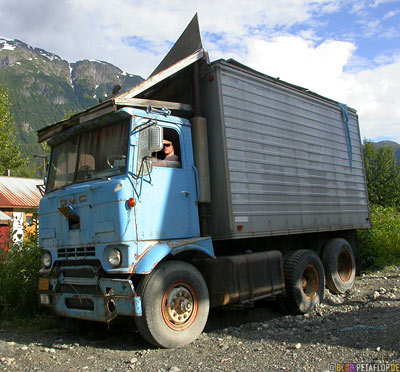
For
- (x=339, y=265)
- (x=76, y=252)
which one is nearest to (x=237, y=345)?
(x=76, y=252)

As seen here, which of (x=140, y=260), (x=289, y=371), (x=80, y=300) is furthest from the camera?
(x=80, y=300)

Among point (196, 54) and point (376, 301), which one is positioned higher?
point (196, 54)

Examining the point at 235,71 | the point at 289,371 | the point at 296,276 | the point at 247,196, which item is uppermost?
the point at 235,71

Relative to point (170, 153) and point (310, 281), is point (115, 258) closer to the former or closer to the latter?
point (170, 153)

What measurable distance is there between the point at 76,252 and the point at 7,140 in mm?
25890

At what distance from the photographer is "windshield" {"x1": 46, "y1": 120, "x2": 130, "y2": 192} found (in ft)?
16.9

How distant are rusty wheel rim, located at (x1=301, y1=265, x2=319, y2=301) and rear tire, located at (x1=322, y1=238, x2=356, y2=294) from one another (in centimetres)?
88

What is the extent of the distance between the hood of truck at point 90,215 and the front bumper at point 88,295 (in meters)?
0.42

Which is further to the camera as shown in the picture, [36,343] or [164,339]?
[36,343]

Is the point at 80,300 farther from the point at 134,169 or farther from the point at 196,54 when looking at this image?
the point at 196,54

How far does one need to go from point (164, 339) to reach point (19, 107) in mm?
193579

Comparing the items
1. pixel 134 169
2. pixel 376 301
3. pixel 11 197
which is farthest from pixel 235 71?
pixel 11 197

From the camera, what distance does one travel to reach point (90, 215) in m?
4.99

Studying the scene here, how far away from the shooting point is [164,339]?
4.68 meters
